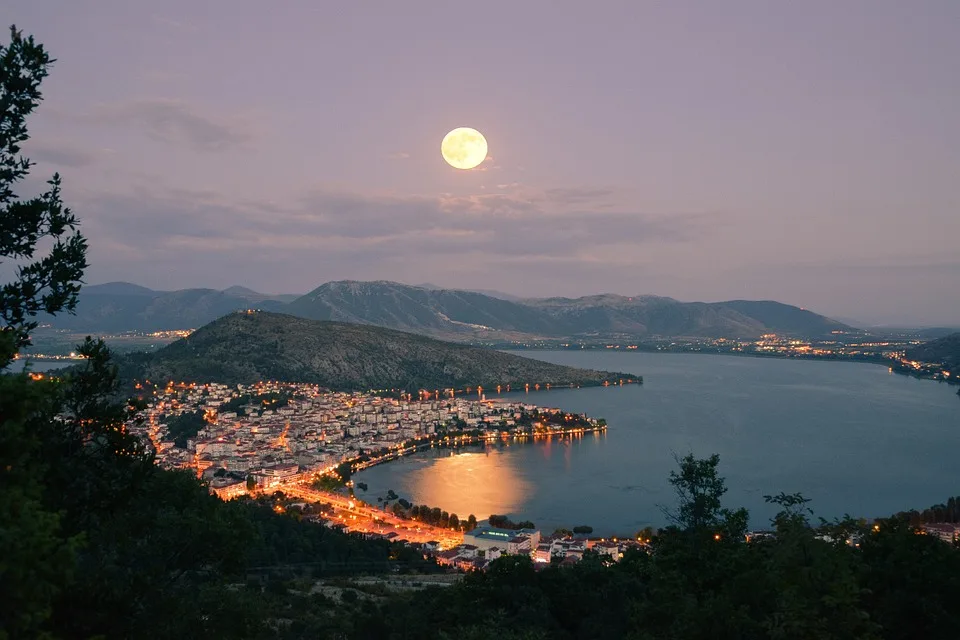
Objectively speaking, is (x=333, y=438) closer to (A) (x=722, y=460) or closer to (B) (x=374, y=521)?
(B) (x=374, y=521)

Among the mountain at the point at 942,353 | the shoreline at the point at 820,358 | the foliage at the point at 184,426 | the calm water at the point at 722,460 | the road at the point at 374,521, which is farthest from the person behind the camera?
the mountain at the point at 942,353

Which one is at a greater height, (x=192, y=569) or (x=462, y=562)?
(x=192, y=569)

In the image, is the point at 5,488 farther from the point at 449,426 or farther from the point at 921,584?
the point at 449,426

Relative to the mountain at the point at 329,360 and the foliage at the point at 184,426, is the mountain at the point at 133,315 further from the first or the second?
the foliage at the point at 184,426

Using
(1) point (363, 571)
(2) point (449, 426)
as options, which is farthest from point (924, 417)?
(1) point (363, 571)

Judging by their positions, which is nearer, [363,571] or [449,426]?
[363,571]

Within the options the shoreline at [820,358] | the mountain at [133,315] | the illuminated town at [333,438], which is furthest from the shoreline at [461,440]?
the mountain at [133,315]

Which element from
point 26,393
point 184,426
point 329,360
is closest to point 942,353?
point 329,360

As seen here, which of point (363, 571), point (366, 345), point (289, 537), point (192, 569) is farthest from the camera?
point (366, 345)
